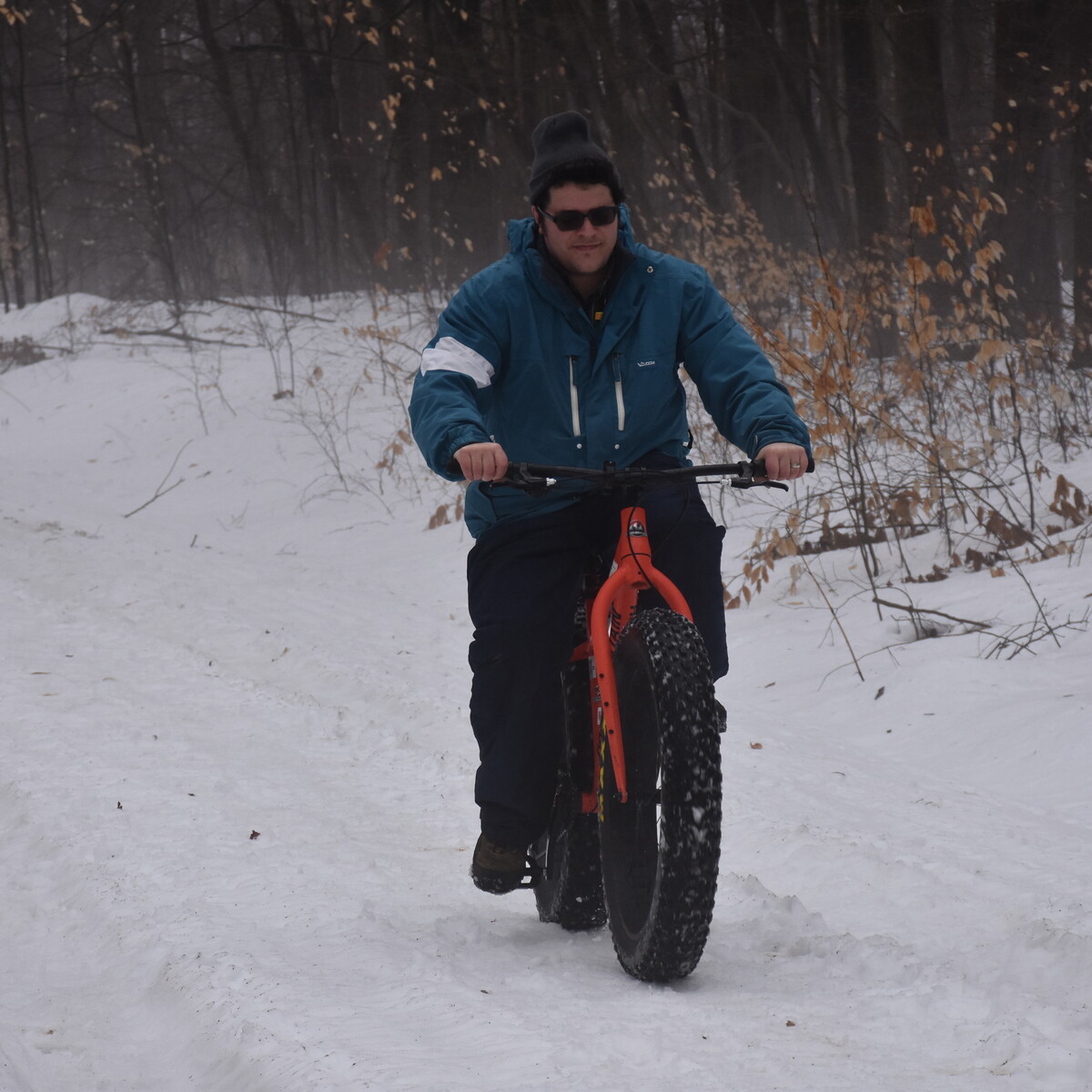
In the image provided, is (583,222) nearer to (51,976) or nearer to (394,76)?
(51,976)

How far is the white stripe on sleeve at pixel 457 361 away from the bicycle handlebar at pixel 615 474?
358 mm

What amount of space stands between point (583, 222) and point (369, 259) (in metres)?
18.2

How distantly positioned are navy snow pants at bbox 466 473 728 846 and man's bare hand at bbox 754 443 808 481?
1.06 feet

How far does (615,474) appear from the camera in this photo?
2613 millimetres

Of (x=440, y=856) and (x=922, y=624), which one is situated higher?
(x=922, y=624)

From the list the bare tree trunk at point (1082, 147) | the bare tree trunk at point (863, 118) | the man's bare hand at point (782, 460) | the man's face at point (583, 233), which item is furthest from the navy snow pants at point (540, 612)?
the bare tree trunk at point (863, 118)

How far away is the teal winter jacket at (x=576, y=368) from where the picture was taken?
2.89 metres

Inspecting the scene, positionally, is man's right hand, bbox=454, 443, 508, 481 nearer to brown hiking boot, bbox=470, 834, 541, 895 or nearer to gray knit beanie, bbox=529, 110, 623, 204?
gray knit beanie, bbox=529, 110, 623, 204

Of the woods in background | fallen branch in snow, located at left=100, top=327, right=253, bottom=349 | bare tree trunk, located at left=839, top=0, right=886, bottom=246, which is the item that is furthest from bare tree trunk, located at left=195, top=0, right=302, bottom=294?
bare tree trunk, located at left=839, top=0, right=886, bottom=246

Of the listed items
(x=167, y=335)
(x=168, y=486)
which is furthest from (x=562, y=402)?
(x=167, y=335)

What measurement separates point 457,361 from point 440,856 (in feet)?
5.70

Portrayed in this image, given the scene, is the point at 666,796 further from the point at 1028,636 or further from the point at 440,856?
the point at 1028,636

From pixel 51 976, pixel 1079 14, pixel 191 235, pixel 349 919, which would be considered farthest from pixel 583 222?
pixel 191 235

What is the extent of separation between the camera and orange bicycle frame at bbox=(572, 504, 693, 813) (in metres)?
2.80
